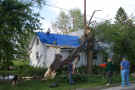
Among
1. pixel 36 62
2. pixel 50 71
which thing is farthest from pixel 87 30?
pixel 36 62

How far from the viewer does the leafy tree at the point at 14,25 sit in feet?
42.0

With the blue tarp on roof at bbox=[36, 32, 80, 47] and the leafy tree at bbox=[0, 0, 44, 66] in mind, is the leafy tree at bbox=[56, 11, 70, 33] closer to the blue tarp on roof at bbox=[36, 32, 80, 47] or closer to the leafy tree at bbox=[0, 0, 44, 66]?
the blue tarp on roof at bbox=[36, 32, 80, 47]

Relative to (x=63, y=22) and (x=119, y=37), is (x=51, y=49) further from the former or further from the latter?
(x=63, y=22)

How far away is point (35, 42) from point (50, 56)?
4.45 m

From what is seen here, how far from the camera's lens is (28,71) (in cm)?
1842

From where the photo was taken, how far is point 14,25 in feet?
43.8

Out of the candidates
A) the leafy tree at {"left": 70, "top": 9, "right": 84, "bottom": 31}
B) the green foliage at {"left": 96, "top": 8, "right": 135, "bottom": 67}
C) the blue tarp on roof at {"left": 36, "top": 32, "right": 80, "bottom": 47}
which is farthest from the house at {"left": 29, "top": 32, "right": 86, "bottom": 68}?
the leafy tree at {"left": 70, "top": 9, "right": 84, "bottom": 31}

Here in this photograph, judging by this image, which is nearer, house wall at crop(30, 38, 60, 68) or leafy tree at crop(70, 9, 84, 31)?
house wall at crop(30, 38, 60, 68)

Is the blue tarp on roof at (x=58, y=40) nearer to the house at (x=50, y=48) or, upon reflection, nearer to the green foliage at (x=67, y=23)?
the house at (x=50, y=48)

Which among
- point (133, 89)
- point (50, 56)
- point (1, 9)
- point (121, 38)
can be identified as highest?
point (1, 9)

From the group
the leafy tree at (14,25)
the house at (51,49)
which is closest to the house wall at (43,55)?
the house at (51,49)

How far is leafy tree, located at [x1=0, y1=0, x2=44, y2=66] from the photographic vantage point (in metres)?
12.8

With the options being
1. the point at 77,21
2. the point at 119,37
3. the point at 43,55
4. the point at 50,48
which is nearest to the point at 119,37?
the point at 119,37

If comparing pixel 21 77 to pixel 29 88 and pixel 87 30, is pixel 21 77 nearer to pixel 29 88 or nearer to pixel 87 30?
pixel 29 88
